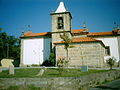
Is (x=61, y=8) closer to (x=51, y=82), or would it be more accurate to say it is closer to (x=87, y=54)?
(x=87, y=54)

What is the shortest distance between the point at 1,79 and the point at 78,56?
59.9 feet

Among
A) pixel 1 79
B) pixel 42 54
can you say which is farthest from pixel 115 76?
pixel 42 54

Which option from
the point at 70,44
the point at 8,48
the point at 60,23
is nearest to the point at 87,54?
the point at 70,44

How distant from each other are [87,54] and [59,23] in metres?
10.1

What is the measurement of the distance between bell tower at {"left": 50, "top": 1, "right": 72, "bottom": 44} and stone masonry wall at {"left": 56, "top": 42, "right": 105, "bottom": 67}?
16.1ft

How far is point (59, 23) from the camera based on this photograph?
104 feet

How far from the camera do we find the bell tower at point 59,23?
30.9 metres

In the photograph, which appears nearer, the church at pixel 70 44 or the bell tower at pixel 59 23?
the church at pixel 70 44

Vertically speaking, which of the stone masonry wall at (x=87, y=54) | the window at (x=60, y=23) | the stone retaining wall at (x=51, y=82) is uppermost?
the window at (x=60, y=23)

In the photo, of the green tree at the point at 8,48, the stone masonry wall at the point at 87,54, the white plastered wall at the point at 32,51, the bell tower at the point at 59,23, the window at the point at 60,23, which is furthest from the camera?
the green tree at the point at 8,48

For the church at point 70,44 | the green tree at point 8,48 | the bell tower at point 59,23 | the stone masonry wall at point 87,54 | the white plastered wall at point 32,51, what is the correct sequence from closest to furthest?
the stone masonry wall at point 87,54 < the church at point 70,44 < the bell tower at point 59,23 < the white plastered wall at point 32,51 < the green tree at point 8,48

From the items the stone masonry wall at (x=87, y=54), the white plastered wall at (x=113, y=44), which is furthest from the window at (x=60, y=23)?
the white plastered wall at (x=113, y=44)

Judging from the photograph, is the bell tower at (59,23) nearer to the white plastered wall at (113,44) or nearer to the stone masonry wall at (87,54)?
the stone masonry wall at (87,54)

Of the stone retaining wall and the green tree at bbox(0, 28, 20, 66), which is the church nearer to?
the stone retaining wall
